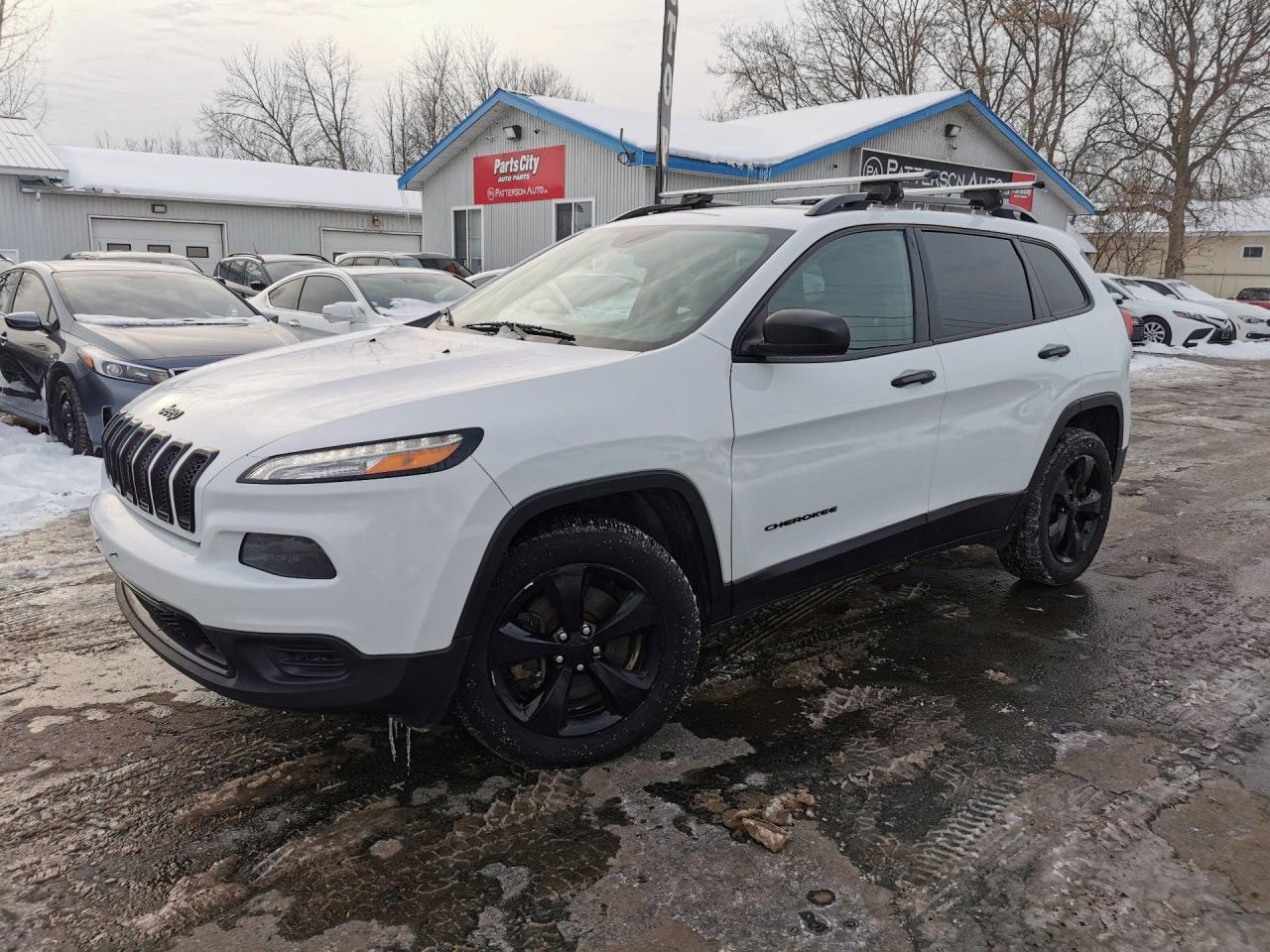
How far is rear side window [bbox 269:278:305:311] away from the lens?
1050 centimetres

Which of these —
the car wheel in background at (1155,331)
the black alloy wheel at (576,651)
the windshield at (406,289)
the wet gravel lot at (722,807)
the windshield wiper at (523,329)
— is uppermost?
the windshield at (406,289)

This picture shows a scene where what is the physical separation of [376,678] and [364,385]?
88 centimetres

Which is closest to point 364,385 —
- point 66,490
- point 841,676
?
point 841,676

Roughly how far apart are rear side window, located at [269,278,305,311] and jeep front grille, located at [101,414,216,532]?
25.1 ft

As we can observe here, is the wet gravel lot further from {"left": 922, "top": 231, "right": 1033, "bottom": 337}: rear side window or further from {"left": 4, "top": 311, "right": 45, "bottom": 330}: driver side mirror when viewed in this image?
{"left": 4, "top": 311, "right": 45, "bottom": 330}: driver side mirror

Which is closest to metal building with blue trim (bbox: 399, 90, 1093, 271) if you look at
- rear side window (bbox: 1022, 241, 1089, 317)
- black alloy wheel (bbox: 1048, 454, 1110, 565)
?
rear side window (bbox: 1022, 241, 1089, 317)

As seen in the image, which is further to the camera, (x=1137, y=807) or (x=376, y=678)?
(x=1137, y=807)

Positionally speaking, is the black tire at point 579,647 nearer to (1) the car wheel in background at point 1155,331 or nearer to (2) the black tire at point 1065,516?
(2) the black tire at point 1065,516

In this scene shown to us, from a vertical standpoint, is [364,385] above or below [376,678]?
above

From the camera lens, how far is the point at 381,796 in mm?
2893

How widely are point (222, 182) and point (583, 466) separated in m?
29.9

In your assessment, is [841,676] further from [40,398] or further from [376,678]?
[40,398]

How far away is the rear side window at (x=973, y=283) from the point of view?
3.99 m

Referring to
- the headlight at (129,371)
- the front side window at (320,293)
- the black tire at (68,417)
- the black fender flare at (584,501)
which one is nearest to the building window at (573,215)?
the front side window at (320,293)
